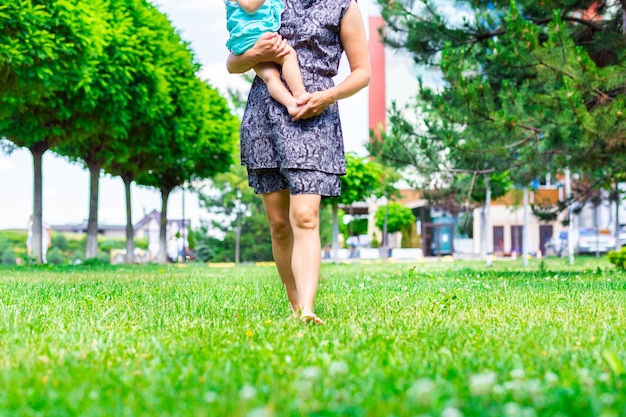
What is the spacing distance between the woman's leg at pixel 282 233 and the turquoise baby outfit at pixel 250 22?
85 centimetres

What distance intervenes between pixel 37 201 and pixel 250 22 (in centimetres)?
2033

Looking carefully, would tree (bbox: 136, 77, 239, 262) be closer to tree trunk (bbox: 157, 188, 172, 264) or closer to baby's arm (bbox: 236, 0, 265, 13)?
tree trunk (bbox: 157, 188, 172, 264)

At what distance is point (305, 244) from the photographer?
4.62 m

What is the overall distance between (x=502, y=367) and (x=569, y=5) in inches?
425

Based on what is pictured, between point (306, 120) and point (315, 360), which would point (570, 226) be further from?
point (315, 360)

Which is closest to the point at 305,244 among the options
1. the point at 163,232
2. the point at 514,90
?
the point at 514,90

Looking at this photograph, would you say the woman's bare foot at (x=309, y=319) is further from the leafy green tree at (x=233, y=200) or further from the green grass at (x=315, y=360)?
the leafy green tree at (x=233, y=200)

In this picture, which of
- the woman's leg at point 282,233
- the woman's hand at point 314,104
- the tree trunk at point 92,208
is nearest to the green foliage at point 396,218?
the tree trunk at point 92,208

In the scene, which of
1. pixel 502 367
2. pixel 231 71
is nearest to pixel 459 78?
pixel 231 71

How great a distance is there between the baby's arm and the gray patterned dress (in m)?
0.26

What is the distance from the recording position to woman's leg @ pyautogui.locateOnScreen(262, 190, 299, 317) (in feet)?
16.3

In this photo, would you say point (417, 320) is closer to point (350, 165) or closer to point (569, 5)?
point (569, 5)

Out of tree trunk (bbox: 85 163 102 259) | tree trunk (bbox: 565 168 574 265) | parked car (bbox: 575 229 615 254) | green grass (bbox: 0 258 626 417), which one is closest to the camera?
green grass (bbox: 0 258 626 417)

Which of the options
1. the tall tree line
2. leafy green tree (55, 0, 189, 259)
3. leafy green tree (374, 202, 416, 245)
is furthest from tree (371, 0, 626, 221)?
leafy green tree (374, 202, 416, 245)
